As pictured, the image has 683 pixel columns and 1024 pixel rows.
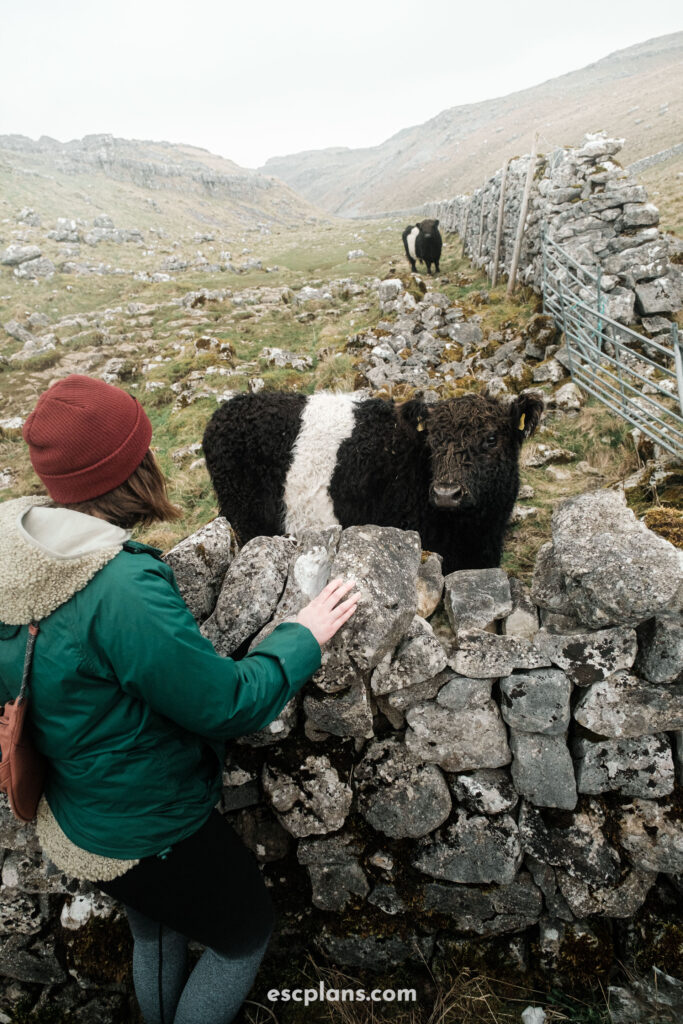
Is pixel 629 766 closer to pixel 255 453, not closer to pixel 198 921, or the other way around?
pixel 198 921

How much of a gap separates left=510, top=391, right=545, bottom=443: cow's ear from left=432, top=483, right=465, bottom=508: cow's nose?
87cm

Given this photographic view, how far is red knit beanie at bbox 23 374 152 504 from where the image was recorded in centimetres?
161

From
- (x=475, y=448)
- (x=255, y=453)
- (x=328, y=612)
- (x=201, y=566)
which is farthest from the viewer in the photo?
(x=255, y=453)

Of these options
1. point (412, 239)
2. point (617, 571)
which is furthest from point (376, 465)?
point (412, 239)

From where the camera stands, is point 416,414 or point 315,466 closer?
point 416,414

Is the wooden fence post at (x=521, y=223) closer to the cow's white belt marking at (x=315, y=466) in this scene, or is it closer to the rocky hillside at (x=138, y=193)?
the cow's white belt marking at (x=315, y=466)

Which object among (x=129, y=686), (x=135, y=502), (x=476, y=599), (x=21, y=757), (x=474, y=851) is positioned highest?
(x=135, y=502)

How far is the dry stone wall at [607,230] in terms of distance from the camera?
299 inches

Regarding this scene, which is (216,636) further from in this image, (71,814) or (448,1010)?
(448,1010)

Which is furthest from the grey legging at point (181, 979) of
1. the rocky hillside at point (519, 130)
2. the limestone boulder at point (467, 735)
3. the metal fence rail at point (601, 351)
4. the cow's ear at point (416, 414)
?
the rocky hillside at point (519, 130)

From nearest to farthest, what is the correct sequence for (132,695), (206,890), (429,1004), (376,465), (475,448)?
(132,695) < (206,890) < (429,1004) < (475,448) < (376,465)

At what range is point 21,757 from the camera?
1606mm

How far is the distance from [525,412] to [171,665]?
3867 mm

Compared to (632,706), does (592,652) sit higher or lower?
higher
